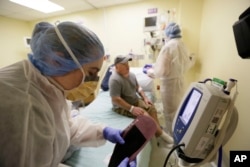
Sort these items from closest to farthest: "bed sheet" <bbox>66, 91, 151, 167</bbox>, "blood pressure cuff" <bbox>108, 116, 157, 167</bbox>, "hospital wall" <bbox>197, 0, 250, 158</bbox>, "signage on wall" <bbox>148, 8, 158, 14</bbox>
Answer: "blood pressure cuff" <bbox>108, 116, 157, 167</bbox> → "bed sheet" <bbox>66, 91, 151, 167</bbox> → "hospital wall" <bbox>197, 0, 250, 158</bbox> → "signage on wall" <bbox>148, 8, 158, 14</bbox>

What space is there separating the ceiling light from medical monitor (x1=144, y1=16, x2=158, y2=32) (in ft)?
5.90

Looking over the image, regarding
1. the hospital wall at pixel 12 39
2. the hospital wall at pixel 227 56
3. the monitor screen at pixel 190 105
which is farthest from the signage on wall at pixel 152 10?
the hospital wall at pixel 12 39

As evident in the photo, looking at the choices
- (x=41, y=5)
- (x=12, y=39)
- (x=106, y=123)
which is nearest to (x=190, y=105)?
(x=106, y=123)

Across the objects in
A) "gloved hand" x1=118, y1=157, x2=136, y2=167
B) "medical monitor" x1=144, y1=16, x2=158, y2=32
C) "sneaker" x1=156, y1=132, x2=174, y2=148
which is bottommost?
"sneaker" x1=156, y1=132, x2=174, y2=148

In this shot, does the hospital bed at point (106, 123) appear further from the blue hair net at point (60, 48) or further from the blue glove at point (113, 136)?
the blue hair net at point (60, 48)

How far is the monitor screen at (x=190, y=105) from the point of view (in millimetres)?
722

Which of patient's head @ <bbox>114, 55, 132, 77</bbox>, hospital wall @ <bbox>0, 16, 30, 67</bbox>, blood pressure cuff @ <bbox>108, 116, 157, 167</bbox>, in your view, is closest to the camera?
blood pressure cuff @ <bbox>108, 116, 157, 167</bbox>

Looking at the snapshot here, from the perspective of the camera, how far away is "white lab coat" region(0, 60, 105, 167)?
20.0 inches

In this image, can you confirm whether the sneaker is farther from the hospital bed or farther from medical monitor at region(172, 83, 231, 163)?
medical monitor at region(172, 83, 231, 163)

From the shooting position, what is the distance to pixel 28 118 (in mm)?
551

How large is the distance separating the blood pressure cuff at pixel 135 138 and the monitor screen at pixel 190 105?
18 cm


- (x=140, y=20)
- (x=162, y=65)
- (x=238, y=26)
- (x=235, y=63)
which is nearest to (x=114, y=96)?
(x=162, y=65)

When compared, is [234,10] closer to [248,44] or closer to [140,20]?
[248,44]

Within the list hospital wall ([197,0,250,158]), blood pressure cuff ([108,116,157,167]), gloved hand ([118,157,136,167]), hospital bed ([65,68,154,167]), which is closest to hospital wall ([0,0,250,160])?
hospital wall ([197,0,250,158])
